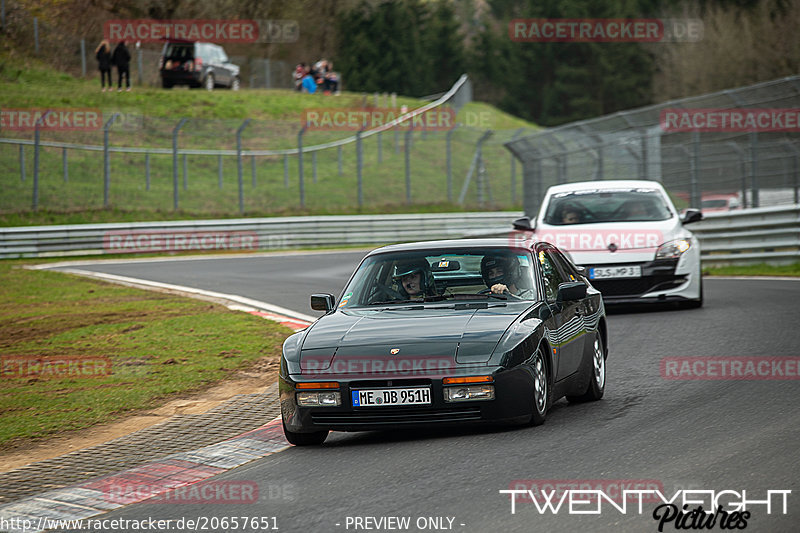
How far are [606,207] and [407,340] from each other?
355 inches

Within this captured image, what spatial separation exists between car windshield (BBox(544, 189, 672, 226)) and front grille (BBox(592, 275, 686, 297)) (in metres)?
1.06

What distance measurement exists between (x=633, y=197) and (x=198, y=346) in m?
6.34

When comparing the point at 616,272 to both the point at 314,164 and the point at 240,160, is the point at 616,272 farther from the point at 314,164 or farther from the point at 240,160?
the point at 314,164

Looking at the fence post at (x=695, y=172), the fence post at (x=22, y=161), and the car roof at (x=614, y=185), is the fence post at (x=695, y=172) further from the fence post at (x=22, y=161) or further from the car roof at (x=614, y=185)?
the fence post at (x=22, y=161)

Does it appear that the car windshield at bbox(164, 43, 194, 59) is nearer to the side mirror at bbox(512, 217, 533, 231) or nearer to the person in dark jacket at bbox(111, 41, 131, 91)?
the person in dark jacket at bbox(111, 41, 131, 91)

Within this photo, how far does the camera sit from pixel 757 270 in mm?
21234

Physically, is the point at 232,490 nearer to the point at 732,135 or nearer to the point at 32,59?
the point at 732,135

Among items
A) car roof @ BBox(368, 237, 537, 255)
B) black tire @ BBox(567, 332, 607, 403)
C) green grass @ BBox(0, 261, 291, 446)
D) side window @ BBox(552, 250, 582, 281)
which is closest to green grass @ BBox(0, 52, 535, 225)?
green grass @ BBox(0, 261, 291, 446)

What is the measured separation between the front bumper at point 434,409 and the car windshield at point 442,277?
45.8 inches

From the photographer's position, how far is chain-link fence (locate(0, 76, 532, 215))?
108 feet

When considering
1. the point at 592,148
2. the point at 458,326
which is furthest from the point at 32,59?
the point at 458,326

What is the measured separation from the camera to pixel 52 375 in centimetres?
1107

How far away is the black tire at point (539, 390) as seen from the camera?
7373 mm

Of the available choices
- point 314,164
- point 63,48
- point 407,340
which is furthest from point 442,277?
point 63,48
